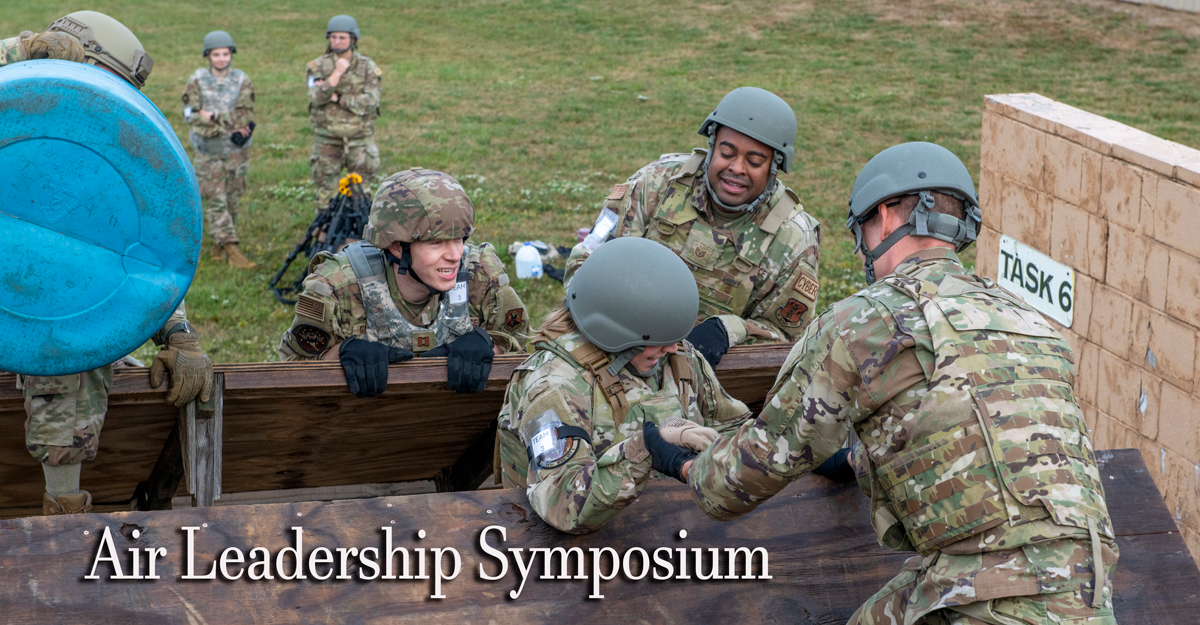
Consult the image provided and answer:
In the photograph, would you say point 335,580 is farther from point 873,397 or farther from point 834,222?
point 834,222

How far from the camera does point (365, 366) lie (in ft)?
14.6

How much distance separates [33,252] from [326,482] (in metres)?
2.26

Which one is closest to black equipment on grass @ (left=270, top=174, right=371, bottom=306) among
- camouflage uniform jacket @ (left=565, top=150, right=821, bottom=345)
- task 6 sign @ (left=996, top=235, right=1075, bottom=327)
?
camouflage uniform jacket @ (left=565, top=150, right=821, bottom=345)

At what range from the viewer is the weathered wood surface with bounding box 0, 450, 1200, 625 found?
10.4 feet

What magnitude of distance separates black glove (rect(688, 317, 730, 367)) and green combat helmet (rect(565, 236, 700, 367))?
1.14 metres

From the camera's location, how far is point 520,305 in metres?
5.17

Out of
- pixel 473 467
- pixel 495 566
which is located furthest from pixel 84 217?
pixel 473 467

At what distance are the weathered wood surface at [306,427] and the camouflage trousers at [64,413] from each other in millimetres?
112

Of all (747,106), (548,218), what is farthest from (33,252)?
(548,218)

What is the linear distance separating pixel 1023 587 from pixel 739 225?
3143 millimetres

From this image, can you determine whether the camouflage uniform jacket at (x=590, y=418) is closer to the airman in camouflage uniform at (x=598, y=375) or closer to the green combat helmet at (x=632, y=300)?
the airman in camouflage uniform at (x=598, y=375)

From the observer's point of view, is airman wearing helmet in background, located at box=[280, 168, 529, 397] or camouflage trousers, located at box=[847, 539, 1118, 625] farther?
airman wearing helmet in background, located at box=[280, 168, 529, 397]

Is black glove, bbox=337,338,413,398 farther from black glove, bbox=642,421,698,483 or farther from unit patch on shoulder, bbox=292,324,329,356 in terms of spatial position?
black glove, bbox=642,421,698,483

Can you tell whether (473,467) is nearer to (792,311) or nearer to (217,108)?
(792,311)
